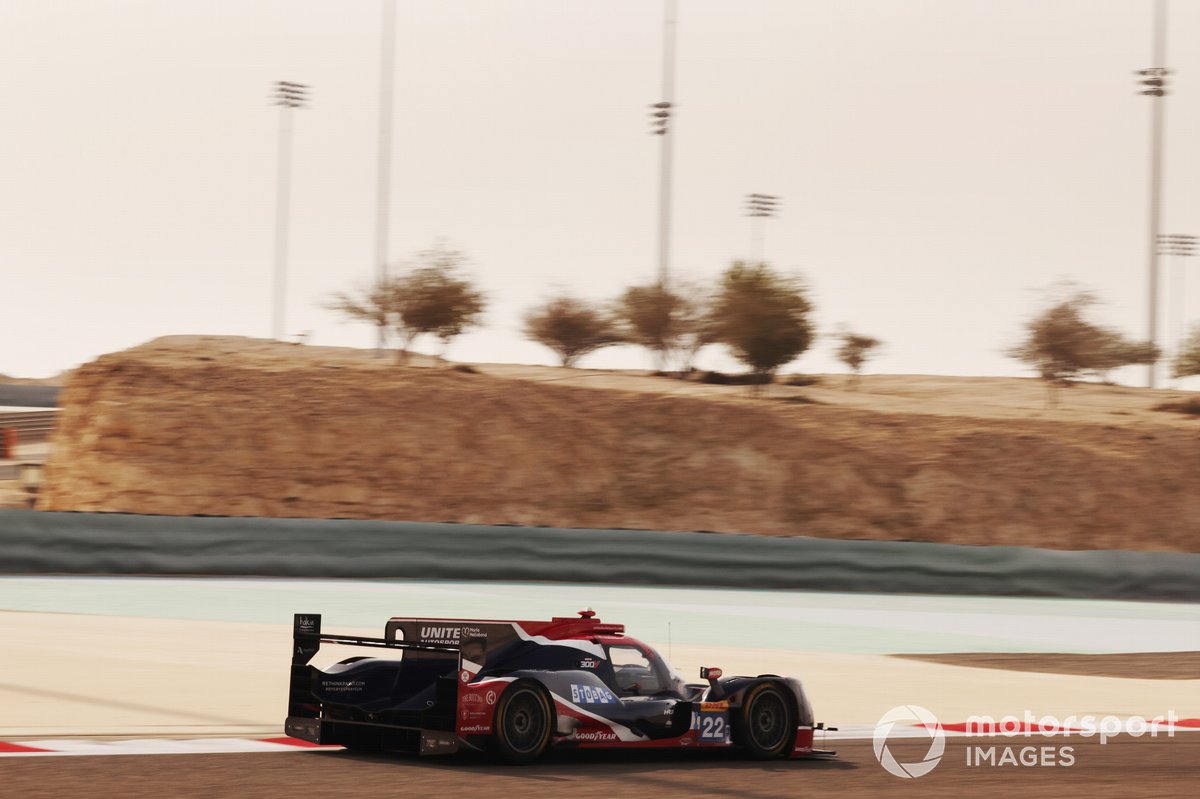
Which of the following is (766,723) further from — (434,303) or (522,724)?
(434,303)

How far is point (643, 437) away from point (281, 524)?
553 inches

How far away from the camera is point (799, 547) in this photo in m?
22.5

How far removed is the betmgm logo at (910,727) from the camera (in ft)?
A: 29.1

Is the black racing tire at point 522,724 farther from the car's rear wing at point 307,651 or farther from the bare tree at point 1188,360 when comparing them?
the bare tree at point 1188,360

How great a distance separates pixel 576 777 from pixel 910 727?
3935 mm

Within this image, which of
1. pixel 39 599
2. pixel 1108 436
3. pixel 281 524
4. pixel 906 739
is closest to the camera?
pixel 906 739

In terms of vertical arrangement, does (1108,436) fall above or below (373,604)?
above

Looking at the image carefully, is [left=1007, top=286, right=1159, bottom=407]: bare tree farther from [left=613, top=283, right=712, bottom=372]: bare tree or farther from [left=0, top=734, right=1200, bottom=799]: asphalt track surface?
[left=0, top=734, right=1200, bottom=799]: asphalt track surface

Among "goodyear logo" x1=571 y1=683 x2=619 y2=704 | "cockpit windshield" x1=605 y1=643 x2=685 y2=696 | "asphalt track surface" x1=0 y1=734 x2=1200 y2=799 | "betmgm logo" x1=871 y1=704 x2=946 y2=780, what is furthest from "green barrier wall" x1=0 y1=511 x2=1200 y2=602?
"goodyear logo" x1=571 y1=683 x2=619 y2=704

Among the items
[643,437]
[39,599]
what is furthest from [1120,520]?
[39,599]

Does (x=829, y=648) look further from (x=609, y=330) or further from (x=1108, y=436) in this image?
(x=609, y=330)

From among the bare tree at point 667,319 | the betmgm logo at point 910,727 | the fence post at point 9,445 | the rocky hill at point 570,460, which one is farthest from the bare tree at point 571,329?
the betmgm logo at point 910,727

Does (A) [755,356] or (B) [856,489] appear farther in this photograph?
(A) [755,356]

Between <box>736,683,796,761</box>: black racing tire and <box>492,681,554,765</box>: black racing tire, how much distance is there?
1352 mm
